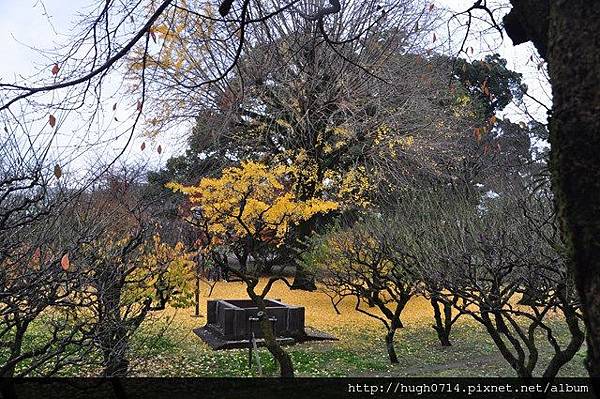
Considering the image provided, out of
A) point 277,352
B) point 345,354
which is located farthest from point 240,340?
point 277,352

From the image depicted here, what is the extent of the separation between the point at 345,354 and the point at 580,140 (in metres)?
9.28

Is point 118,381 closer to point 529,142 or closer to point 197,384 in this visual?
point 197,384

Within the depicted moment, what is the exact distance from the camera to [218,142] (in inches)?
695

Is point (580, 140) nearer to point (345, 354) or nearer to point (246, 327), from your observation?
Result: point (345, 354)

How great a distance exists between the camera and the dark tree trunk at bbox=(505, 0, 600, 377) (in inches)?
44.6

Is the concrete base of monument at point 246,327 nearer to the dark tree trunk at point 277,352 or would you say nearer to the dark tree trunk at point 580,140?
the dark tree trunk at point 277,352

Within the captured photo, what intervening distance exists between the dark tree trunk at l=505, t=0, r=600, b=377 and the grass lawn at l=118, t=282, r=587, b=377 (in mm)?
6071

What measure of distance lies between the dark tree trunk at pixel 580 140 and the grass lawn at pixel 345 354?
607cm

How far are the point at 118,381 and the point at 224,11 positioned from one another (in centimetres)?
538

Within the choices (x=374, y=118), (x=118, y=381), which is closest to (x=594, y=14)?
(x=118, y=381)

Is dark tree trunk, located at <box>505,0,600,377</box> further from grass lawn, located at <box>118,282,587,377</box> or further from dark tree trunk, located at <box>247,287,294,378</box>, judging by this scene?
dark tree trunk, located at <box>247,287,294,378</box>

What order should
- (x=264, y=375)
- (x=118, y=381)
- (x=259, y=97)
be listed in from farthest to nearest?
1. (x=259, y=97)
2. (x=264, y=375)
3. (x=118, y=381)

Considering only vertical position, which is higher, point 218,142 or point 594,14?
point 218,142

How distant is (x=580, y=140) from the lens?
1.15 m
